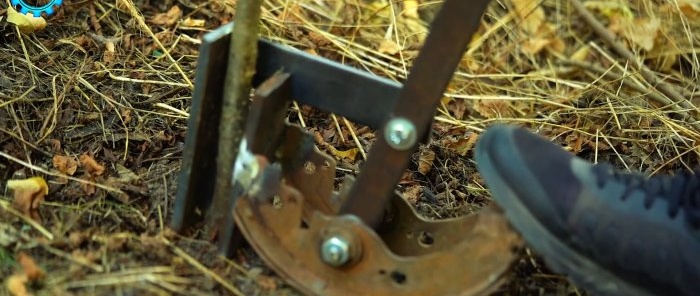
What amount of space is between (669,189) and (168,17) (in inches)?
49.3

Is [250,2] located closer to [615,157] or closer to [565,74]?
[615,157]

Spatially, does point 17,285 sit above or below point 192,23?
below

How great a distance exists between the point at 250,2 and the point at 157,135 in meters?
0.49

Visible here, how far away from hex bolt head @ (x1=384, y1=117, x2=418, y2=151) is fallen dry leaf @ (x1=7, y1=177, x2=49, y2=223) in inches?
22.7

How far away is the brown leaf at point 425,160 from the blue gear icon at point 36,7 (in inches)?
34.3

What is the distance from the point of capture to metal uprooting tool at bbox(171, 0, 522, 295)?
113 centimetres

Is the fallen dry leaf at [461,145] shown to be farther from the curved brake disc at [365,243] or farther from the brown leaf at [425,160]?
the curved brake disc at [365,243]

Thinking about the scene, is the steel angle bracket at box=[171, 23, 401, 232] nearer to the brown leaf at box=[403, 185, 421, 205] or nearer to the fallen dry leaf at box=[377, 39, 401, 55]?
the brown leaf at box=[403, 185, 421, 205]

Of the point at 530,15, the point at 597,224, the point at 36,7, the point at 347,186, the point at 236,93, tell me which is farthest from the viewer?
the point at 530,15

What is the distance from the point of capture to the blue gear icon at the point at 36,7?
6.01ft

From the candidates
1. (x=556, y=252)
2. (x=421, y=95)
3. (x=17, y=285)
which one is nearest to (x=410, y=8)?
(x=421, y=95)

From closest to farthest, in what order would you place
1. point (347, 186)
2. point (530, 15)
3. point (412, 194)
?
point (347, 186) < point (412, 194) < point (530, 15)

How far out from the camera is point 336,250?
3.84ft

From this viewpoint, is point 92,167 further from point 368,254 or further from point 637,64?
point 637,64
